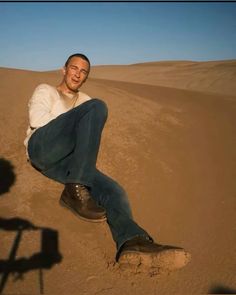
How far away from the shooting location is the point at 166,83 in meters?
30.5

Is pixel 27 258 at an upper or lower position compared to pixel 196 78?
lower

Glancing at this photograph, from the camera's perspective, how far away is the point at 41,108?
3275mm

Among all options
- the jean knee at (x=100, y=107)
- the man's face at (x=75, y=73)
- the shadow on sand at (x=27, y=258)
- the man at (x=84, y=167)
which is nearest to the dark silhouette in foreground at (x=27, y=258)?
the shadow on sand at (x=27, y=258)

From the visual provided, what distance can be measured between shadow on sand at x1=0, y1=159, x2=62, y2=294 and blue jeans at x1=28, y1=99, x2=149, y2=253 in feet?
1.38

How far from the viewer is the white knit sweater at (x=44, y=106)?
322cm

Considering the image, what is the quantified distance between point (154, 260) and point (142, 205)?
42.1 inches

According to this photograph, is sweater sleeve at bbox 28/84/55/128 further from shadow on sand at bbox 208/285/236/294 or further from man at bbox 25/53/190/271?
shadow on sand at bbox 208/285/236/294

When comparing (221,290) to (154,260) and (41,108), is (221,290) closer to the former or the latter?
(154,260)

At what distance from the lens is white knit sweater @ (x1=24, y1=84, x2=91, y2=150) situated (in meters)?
3.22

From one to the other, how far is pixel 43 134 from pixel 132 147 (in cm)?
184

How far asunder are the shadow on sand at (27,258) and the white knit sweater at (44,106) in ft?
2.91

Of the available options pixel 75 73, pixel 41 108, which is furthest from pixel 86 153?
pixel 75 73

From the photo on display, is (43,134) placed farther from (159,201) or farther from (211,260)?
(211,260)

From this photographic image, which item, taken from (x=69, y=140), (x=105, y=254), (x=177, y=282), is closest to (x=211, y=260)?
(x=177, y=282)
